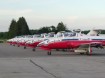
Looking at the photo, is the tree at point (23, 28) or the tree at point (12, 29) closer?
the tree at point (23, 28)

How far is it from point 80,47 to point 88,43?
0.80 metres

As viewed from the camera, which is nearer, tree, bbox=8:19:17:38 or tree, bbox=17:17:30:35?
tree, bbox=17:17:30:35

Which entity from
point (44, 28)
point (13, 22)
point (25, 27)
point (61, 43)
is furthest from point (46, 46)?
point (13, 22)

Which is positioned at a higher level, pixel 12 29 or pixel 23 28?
pixel 23 28

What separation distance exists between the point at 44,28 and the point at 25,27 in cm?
1025

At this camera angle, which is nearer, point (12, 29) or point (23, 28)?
point (23, 28)
